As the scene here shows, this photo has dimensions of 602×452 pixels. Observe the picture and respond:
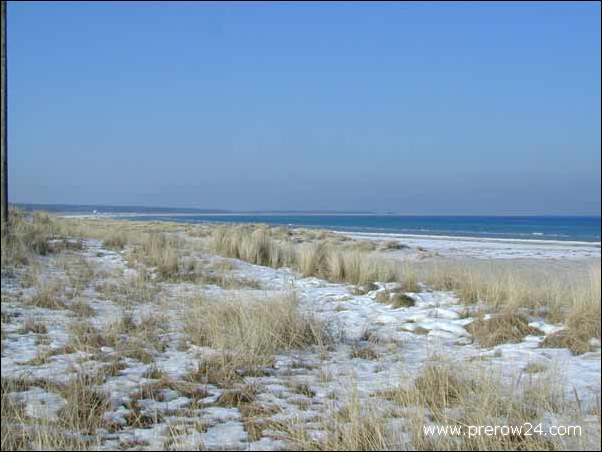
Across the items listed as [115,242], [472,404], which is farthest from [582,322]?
[115,242]

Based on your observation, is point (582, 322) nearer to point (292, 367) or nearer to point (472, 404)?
point (472, 404)

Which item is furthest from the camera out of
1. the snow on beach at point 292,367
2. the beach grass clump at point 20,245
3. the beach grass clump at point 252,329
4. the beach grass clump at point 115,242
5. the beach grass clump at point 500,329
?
the beach grass clump at point 115,242

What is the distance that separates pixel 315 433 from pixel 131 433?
3.85 ft

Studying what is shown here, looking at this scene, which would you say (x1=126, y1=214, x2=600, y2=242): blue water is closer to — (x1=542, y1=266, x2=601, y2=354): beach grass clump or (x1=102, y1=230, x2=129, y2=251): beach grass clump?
(x1=542, y1=266, x2=601, y2=354): beach grass clump

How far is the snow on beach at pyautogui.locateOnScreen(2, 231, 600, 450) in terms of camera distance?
370 cm

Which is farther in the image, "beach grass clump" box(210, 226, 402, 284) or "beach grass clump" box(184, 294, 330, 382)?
"beach grass clump" box(210, 226, 402, 284)

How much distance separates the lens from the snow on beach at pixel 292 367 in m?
3.70

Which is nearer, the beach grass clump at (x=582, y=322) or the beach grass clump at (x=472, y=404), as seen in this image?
the beach grass clump at (x=472, y=404)

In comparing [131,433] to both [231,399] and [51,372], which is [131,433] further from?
[51,372]

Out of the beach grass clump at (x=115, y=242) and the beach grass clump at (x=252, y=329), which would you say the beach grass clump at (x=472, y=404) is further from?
the beach grass clump at (x=115, y=242)

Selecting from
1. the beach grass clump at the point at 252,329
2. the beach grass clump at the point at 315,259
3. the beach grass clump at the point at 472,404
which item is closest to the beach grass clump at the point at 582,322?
the beach grass clump at the point at 472,404

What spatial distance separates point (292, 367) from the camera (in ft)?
17.2

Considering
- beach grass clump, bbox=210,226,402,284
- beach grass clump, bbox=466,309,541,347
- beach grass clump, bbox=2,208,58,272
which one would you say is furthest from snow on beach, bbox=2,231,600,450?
beach grass clump, bbox=210,226,402,284

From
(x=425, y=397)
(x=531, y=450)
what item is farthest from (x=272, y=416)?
(x=531, y=450)
